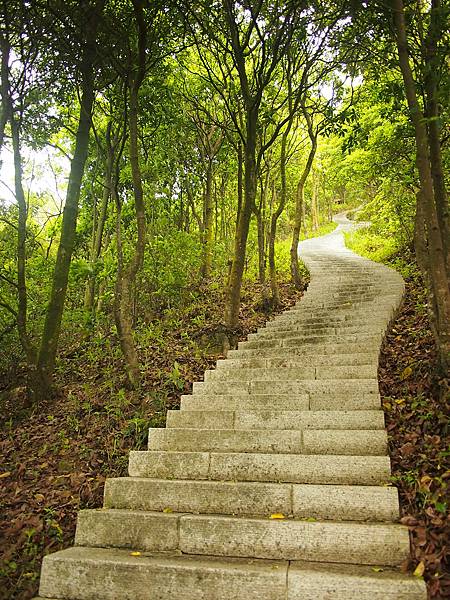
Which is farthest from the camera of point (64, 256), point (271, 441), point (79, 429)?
point (64, 256)

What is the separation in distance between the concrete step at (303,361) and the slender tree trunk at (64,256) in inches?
100.0

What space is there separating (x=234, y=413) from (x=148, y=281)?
5.76m

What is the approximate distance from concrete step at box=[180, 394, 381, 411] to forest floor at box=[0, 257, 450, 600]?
266 millimetres

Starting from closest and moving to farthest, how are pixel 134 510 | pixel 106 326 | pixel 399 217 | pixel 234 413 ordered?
pixel 134 510 → pixel 234 413 → pixel 106 326 → pixel 399 217

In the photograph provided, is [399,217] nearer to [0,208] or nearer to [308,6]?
[308,6]

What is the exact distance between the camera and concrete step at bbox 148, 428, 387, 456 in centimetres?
385

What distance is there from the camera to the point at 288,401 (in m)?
4.63

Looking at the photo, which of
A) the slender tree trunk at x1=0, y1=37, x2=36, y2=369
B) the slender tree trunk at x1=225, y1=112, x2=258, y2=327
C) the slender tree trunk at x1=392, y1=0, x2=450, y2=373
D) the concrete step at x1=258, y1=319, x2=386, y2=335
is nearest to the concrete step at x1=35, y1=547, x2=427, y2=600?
the slender tree trunk at x1=392, y1=0, x2=450, y2=373

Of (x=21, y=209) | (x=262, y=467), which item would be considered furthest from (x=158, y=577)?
(x=21, y=209)

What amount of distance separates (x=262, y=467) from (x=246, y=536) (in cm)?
71

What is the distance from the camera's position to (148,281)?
9805mm

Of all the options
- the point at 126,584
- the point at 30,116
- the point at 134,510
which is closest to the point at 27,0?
the point at 30,116

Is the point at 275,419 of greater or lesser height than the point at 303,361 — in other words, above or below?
below

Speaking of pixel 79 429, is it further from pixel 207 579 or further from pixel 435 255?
pixel 435 255
